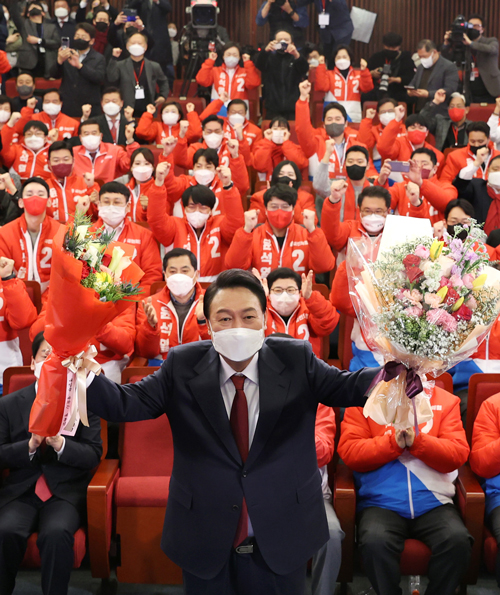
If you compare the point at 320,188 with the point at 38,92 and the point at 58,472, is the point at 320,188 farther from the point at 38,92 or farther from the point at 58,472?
the point at 38,92

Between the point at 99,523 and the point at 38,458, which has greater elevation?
the point at 38,458

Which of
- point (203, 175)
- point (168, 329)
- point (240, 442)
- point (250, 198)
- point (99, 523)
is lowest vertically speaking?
point (99, 523)

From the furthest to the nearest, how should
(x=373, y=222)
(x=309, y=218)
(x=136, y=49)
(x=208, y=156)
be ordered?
(x=136, y=49), (x=208, y=156), (x=373, y=222), (x=309, y=218)

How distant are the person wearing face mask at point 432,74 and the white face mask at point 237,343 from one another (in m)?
6.08

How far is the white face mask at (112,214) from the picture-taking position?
4371mm

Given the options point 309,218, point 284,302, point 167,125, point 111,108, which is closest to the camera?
point 284,302

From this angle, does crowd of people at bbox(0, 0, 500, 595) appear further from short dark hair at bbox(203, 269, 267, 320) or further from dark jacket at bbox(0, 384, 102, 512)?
short dark hair at bbox(203, 269, 267, 320)

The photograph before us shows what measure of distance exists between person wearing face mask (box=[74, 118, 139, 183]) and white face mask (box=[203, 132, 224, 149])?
2.19ft

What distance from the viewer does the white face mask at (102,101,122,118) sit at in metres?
6.53

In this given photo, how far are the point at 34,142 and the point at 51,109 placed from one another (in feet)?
2.43

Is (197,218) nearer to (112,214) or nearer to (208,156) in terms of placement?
(112,214)

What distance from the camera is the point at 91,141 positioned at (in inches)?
228

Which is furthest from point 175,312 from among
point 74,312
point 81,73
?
point 81,73

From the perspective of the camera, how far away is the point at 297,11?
26.1ft
